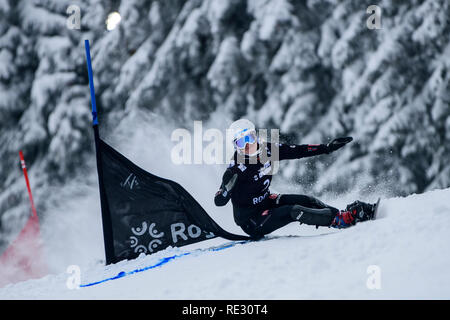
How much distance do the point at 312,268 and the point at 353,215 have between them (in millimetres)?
1006

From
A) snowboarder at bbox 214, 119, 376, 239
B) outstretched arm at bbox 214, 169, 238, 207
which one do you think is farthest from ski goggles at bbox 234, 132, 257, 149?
outstretched arm at bbox 214, 169, 238, 207

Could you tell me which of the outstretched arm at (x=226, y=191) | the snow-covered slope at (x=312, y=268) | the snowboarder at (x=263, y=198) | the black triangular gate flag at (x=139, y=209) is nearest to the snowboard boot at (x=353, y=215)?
the snowboarder at (x=263, y=198)

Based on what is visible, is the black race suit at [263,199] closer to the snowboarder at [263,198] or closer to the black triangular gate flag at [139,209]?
the snowboarder at [263,198]

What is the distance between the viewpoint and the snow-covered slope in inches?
120

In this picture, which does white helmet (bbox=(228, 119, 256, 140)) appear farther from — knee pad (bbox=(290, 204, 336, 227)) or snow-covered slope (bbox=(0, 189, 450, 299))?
snow-covered slope (bbox=(0, 189, 450, 299))

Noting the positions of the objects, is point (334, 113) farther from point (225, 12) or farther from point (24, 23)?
point (24, 23)

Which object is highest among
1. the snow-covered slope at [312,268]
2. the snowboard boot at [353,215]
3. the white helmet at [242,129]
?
the white helmet at [242,129]

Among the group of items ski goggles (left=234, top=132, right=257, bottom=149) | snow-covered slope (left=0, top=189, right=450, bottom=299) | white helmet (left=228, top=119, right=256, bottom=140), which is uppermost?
white helmet (left=228, top=119, right=256, bottom=140)

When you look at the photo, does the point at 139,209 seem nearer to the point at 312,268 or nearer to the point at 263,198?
the point at 263,198

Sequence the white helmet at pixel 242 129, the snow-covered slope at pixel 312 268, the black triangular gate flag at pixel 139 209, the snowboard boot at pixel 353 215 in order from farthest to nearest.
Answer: the black triangular gate flag at pixel 139 209 < the white helmet at pixel 242 129 < the snowboard boot at pixel 353 215 < the snow-covered slope at pixel 312 268

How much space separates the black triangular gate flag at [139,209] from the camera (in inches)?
183

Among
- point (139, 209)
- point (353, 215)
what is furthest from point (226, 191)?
point (353, 215)

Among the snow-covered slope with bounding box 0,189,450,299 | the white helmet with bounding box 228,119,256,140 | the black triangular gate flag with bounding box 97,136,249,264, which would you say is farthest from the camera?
the black triangular gate flag with bounding box 97,136,249,264
